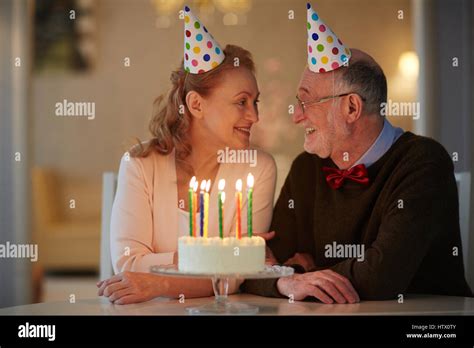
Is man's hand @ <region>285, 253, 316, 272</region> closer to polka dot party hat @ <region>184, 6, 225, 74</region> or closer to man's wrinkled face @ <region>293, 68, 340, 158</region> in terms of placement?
man's wrinkled face @ <region>293, 68, 340, 158</region>

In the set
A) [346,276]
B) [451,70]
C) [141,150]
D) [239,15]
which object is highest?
[239,15]

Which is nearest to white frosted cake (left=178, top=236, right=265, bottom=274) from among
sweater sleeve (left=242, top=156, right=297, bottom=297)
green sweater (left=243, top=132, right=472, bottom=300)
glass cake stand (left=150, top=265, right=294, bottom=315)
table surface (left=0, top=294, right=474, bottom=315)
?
glass cake stand (left=150, top=265, right=294, bottom=315)

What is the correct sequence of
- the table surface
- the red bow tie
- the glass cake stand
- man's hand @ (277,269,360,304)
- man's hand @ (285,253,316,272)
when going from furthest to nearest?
man's hand @ (285,253,316,272)
the red bow tie
man's hand @ (277,269,360,304)
the table surface
the glass cake stand

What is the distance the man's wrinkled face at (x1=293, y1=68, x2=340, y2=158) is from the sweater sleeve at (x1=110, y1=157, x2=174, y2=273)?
659 mm

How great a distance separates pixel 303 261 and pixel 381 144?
53 cm

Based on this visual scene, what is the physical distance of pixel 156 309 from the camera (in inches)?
128

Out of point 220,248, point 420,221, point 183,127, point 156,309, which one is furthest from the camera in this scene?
point 183,127

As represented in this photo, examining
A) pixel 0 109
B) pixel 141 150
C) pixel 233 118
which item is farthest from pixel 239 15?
pixel 0 109

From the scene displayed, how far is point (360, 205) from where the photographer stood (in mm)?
3545

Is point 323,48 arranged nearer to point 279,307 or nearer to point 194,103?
point 194,103

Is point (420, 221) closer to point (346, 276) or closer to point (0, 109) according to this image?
point (346, 276)

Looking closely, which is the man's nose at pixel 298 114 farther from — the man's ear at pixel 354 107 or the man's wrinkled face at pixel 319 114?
the man's ear at pixel 354 107

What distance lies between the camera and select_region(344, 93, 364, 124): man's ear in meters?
3.67
